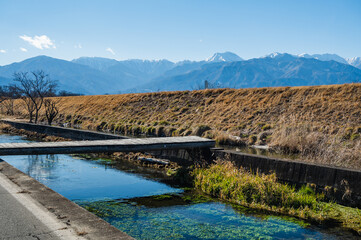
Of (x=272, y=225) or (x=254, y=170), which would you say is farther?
(x=254, y=170)

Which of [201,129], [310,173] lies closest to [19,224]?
[310,173]

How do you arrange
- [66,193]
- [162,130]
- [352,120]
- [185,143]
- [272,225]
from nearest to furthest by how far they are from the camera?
1. [272,225]
2. [66,193]
3. [185,143]
4. [352,120]
5. [162,130]

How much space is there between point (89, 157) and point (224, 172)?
8717 millimetres

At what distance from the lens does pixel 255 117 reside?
25.3m

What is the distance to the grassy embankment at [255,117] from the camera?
16.8 meters

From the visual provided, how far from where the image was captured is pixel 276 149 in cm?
1770

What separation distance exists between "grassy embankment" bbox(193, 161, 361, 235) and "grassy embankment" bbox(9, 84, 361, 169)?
253cm

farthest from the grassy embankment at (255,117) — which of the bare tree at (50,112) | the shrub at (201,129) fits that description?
the bare tree at (50,112)

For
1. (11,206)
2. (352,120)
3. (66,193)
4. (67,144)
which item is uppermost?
(352,120)

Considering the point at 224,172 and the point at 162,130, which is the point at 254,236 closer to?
the point at 224,172

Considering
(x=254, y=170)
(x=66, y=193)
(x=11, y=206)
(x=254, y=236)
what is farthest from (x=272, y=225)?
(x=66, y=193)

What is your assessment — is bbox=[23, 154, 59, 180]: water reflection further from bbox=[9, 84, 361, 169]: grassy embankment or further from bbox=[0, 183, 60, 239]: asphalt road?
bbox=[9, 84, 361, 169]: grassy embankment

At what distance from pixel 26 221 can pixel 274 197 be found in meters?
5.91

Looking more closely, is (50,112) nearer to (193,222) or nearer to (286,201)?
(193,222)
